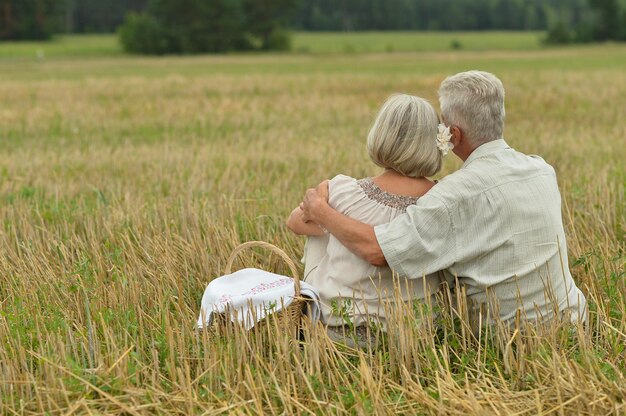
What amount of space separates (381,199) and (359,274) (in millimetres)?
351

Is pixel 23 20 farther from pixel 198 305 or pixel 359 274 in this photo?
pixel 359 274

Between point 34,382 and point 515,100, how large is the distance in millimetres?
15236

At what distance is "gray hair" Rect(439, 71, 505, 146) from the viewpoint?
3.81m

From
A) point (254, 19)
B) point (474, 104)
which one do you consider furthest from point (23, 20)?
point (474, 104)

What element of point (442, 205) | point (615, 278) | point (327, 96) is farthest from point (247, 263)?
point (327, 96)

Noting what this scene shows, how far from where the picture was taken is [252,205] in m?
6.59

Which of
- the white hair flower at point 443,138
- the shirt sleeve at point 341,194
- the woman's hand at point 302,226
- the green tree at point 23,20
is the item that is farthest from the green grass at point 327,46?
the white hair flower at point 443,138

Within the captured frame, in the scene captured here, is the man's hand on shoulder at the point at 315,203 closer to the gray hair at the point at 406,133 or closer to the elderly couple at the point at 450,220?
the elderly couple at the point at 450,220

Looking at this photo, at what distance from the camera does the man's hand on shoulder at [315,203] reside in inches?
157

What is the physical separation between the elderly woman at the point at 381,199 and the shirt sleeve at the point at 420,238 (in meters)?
0.10

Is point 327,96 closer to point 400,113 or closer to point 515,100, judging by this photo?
point 515,100

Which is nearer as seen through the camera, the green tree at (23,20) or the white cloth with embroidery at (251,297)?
the white cloth with embroidery at (251,297)

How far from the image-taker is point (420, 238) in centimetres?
373

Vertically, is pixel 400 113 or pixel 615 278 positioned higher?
pixel 400 113
